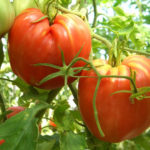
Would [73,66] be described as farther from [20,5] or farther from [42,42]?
[20,5]

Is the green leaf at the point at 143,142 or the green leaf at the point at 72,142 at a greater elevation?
the green leaf at the point at 72,142

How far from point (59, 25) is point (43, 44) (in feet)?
0.17

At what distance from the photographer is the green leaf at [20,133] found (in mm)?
489

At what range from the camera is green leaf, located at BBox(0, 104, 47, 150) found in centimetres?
49

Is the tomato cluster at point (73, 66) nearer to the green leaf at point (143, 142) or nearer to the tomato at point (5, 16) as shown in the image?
the tomato at point (5, 16)

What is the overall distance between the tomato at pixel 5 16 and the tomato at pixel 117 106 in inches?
7.2

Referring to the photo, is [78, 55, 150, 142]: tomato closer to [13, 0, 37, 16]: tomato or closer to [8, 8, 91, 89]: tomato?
[8, 8, 91, 89]: tomato

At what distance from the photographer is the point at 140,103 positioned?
21.6 inches

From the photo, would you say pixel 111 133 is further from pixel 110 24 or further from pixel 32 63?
pixel 110 24

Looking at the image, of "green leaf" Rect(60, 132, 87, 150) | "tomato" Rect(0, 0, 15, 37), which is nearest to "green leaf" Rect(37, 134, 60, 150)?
"green leaf" Rect(60, 132, 87, 150)

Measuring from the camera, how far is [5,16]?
0.51 meters

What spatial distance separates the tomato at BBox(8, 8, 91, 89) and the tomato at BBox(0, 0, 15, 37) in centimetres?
1

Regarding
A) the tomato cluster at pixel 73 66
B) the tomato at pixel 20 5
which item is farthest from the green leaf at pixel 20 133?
the tomato at pixel 20 5

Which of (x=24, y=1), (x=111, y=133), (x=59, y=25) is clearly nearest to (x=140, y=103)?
(x=111, y=133)
